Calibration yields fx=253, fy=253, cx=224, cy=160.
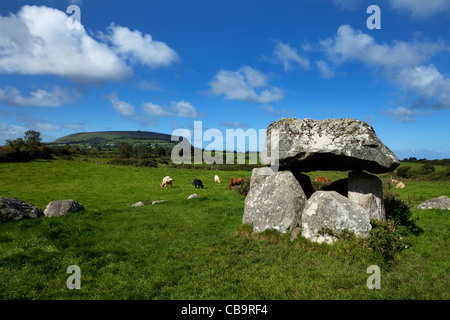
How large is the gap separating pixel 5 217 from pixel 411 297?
16.3 metres

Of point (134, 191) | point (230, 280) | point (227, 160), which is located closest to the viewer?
point (230, 280)

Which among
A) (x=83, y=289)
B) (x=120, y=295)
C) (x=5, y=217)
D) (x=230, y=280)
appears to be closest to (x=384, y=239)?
(x=230, y=280)

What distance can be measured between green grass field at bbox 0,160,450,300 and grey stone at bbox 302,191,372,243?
466 millimetres

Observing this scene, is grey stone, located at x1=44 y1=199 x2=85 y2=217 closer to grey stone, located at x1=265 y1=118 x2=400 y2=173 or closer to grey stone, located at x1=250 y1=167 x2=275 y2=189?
grey stone, located at x1=250 y1=167 x2=275 y2=189

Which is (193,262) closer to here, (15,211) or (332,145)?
(332,145)

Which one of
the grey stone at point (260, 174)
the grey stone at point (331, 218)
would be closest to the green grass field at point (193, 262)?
the grey stone at point (331, 218)

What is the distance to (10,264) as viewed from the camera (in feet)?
26.4

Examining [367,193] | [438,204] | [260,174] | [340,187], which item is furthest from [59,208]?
[438,204]

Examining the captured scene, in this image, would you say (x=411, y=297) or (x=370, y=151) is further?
(x=370, y=151)

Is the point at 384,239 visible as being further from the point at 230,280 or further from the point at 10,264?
the point at 10,264

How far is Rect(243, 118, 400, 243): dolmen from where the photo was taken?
30.6 feet

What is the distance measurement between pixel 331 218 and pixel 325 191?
137cm

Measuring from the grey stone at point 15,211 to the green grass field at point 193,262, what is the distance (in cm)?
63

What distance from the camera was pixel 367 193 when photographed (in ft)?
36.6
